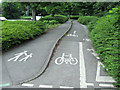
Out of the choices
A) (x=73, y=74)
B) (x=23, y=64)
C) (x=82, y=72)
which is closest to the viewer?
(x=73, y=74)

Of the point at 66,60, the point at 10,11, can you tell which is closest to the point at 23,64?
the point at 66,60

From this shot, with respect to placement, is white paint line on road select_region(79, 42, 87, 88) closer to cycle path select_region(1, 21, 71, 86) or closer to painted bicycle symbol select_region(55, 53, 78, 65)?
painted bicycle symbol select_region(55, 53, 78, 65)

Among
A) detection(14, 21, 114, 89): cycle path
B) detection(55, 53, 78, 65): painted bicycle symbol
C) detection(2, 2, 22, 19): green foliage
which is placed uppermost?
detection(2, 2, 22, 19): green foliage

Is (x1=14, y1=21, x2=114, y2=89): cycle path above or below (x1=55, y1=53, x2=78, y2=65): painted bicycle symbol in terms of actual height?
below

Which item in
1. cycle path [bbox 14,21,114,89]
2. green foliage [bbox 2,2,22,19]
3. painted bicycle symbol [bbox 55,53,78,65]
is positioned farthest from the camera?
green foliage [bbox 2,2,22,19]

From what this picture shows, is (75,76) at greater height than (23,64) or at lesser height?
lesser

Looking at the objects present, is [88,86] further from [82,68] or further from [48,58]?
Result: [48,58]

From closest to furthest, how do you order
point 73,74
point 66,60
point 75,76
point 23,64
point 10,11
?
point 75,76 < point 73,74 < point 23,64 < point 66,60 < point 10,11

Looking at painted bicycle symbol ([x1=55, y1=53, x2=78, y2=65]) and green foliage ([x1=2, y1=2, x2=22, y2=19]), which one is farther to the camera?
green foliage ([x1=2, y1=2, x2=22, y2=19])

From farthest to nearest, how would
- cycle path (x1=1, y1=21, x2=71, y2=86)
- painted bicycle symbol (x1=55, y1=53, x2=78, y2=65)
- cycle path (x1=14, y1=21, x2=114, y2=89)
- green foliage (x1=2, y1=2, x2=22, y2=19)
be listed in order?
green foliage (x1=2, y1=2, x2=22, y2=19), painted bicycle symbol (x1=55, y1=53, x2=78, y2=65), cycle path (x1=1, y1=21, x2=71, y2=86), cycle path (x1=14, y1=21, x2=114, y2=89)

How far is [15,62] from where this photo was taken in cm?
556

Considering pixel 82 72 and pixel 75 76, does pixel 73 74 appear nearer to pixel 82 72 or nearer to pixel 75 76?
pixel 75 76

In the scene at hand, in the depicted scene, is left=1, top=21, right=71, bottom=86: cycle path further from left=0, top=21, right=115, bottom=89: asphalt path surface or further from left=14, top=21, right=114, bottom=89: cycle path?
left=14, top=21, right=114, bottom=89: cycle path

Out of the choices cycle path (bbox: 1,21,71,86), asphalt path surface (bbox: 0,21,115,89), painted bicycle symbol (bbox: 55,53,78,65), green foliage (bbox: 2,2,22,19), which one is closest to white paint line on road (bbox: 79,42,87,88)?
asphalt path surface (bbox: 0,21,115,89)
